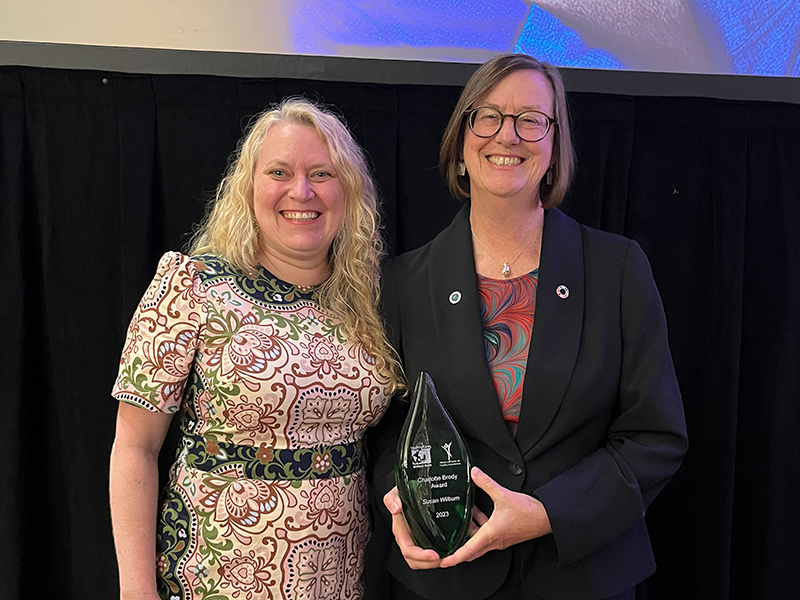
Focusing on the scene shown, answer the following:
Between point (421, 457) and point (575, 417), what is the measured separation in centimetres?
30

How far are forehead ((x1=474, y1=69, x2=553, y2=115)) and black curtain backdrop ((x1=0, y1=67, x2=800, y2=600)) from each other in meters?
0.73

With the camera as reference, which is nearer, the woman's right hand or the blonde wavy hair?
the woman's right hand

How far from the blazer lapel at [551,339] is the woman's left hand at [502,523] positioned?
10 cm

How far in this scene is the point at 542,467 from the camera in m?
1.20

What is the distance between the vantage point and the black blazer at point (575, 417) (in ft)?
3.86

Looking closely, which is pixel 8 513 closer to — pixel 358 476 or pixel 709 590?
pixel 358 476

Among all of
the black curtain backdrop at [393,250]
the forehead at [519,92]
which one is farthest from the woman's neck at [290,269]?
the black curtain backdrop at [393,250]

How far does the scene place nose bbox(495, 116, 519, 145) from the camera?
125 cm

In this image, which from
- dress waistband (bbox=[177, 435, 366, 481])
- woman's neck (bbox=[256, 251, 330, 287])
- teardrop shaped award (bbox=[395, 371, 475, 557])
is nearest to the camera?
teardrop shaped award (bbox=[395, 371, 475, 557])

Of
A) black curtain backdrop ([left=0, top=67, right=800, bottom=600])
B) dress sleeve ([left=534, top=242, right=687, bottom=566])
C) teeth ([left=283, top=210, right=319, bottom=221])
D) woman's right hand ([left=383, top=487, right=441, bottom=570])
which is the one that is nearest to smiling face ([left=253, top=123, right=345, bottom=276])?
teeth ([left=283, top=210, right=319, bottom=221])

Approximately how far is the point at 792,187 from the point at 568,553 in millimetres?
1542

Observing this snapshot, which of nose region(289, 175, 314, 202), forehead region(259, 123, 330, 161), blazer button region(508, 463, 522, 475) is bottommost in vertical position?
blazer button region(508, 463, 522, 475)

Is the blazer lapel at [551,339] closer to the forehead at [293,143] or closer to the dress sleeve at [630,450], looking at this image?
the dress sleeve at [630,450]

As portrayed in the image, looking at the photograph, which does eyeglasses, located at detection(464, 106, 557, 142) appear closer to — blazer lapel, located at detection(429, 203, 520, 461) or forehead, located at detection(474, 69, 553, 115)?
forehead, located at detection(474, 69, 553, 115)
